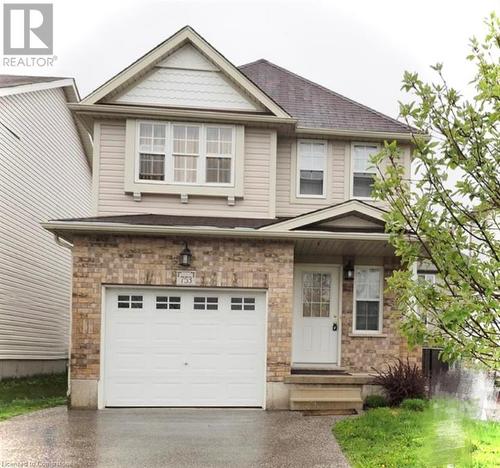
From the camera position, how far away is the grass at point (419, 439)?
575cm

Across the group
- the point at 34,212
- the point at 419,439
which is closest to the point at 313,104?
the point at 34,212

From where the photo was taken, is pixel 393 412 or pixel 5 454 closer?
pixel 5 454

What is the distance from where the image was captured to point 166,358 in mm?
9602

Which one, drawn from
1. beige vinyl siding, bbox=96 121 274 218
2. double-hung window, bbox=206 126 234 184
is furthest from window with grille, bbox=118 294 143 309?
double-hung window, bbox=206 126 234 184

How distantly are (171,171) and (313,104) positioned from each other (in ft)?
13.9

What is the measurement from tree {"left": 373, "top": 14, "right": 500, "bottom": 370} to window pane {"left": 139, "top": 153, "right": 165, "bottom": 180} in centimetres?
750

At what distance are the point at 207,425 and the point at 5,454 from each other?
117 inches

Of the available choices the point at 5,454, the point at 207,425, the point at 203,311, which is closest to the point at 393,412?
the point at 207,425

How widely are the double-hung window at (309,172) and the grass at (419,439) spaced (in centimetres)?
501

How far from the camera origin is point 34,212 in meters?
14.3

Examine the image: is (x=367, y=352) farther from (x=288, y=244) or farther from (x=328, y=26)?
(x=328, y=26)

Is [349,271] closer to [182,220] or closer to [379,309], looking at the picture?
[379,309]

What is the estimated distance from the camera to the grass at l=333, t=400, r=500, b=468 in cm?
575

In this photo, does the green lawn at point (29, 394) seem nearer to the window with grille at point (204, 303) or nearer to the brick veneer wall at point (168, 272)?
the brick veneer wall at point (168, 272)
